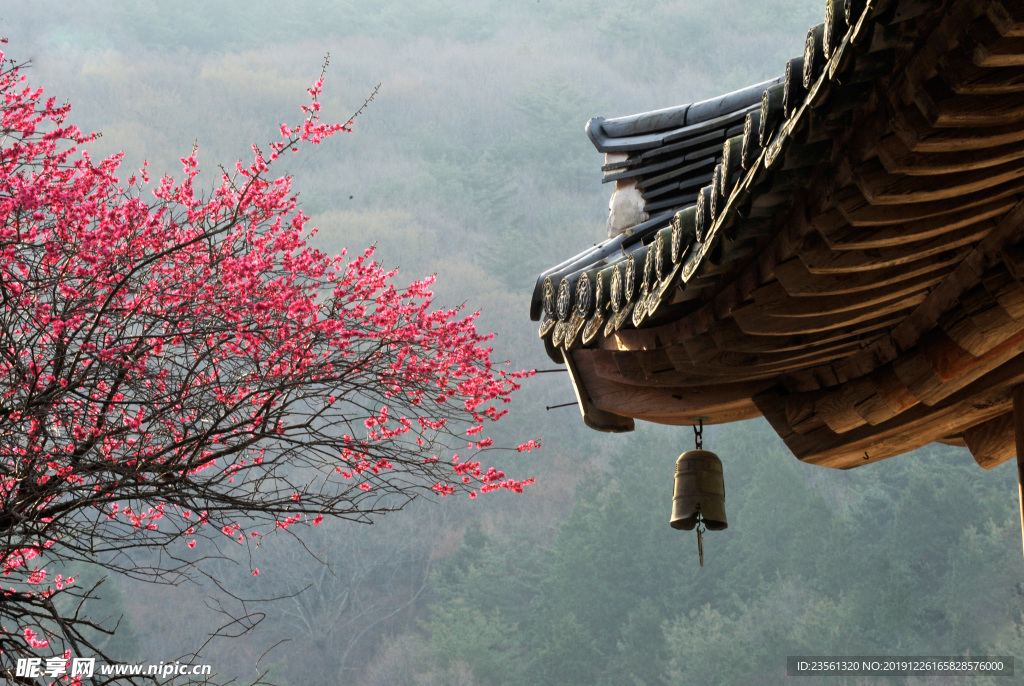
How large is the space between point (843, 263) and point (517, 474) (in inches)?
1024

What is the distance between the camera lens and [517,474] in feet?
89.1

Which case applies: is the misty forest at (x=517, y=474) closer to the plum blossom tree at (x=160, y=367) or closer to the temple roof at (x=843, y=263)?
the plum blossom tree at (x=160, y=367)

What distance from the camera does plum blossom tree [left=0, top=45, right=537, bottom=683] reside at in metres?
2.71

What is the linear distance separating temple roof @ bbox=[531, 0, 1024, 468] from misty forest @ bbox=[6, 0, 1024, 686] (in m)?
10.3

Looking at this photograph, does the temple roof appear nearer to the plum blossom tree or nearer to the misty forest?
the plum blossom tree

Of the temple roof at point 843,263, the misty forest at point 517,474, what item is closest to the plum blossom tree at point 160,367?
the temple roof at point 843,263

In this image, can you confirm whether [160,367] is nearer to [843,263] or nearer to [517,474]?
[843,263]

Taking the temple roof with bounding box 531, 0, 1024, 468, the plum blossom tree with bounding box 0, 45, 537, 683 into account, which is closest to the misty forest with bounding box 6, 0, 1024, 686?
the plum blossom tree with bounding box 0, 45, 537, 683

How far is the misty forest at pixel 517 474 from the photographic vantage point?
20688 mm

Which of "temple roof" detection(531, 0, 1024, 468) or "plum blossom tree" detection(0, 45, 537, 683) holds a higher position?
"plum blossom tree" detection(0, 45, 537, 683)

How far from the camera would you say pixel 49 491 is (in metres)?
2.62

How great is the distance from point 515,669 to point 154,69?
Answer: 101ft

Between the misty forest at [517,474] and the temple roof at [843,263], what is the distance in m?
10.3

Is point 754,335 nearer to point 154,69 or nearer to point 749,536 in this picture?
point 749,536
